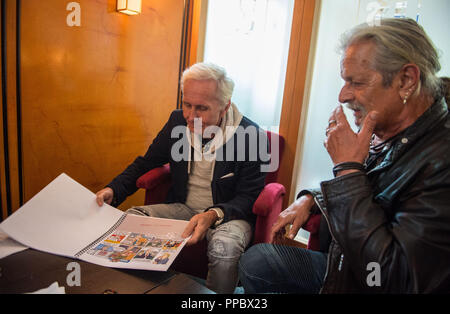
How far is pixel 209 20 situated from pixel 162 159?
5.03 feet

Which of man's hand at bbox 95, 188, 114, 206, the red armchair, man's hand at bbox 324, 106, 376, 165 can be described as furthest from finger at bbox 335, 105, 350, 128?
man's hand at bbox 95, 188, 114, 206

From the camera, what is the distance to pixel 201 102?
1525 millimetres

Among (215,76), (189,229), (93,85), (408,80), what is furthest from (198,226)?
(93,85)

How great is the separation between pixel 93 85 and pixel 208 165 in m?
1.07

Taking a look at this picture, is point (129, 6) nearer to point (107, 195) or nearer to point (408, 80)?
point (107, 195)

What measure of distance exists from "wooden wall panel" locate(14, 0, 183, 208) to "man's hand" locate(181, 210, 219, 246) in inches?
49.3

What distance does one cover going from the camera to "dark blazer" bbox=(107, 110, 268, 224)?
157cm

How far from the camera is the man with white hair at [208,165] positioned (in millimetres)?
1471

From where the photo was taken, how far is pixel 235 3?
252 cm

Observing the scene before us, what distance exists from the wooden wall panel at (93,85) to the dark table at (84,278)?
1142 millimetres

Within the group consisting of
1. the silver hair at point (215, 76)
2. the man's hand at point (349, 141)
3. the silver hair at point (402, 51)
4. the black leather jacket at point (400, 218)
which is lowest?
the black leather jacket at point (400, 218)

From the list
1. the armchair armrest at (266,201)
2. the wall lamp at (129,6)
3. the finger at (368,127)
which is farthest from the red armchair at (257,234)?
the wall lamp at (129,6)

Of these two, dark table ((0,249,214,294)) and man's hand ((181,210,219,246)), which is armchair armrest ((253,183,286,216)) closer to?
man's hand ((181,210,219,246))

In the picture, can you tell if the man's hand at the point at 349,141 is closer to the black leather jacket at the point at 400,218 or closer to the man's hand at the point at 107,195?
the black leather jacket at the point at 400,218
